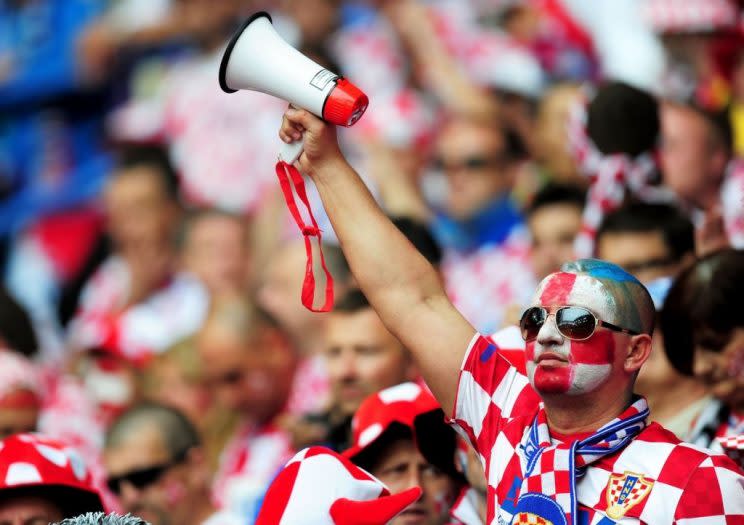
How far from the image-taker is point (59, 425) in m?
7.13

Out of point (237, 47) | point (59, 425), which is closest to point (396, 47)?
point (59, 425)

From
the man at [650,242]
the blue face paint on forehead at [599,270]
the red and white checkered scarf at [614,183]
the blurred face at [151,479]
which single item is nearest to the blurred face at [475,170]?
the red and white checkered scarf at [614,183]

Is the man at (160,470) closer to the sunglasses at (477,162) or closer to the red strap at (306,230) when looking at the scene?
the red strap at (306,230)

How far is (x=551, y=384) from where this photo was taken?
118 inches

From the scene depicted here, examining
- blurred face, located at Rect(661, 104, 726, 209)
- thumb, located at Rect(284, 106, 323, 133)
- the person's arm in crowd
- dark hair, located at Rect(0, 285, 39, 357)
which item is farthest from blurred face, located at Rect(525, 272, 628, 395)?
the person's arm in crowd

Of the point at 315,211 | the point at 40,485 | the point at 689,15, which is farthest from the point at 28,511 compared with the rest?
the point at 689,15

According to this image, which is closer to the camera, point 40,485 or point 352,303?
point 40,485

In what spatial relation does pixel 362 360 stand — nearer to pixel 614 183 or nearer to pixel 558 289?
pixel 614 183

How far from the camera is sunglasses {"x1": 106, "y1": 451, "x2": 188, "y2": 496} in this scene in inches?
215

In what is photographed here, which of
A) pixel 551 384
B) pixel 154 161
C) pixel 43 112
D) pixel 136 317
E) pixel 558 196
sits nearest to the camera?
pixel 551 384

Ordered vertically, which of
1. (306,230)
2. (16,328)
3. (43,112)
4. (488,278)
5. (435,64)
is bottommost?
(488,278)

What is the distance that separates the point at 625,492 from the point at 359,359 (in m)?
2.63

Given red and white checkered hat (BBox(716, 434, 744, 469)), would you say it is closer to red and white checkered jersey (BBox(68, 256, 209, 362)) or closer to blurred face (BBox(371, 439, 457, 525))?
blurred face (BBox(371, 439, 457, 525))

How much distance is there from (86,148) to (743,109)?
17.7 feet
